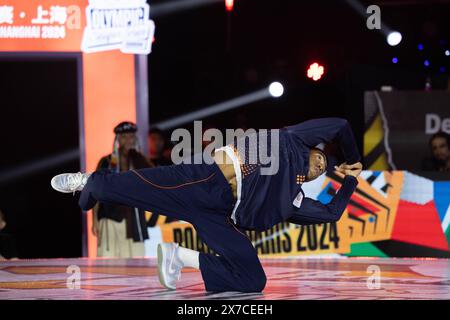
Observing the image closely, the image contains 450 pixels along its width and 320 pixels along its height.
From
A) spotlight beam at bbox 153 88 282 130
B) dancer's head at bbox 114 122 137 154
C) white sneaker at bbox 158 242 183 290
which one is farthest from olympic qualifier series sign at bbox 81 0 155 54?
white sneaker at bbox 158 242 183 290

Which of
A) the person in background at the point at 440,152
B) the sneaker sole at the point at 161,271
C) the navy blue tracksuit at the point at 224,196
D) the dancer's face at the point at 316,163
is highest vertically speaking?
the person in background at the point at 440,152

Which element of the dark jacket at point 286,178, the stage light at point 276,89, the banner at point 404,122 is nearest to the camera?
the dark jacket at point 286,178

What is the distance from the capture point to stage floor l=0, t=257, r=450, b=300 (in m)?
5.27

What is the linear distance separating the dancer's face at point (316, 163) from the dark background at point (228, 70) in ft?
18.8

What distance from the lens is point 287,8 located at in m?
11.3

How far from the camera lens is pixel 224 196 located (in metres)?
5.45

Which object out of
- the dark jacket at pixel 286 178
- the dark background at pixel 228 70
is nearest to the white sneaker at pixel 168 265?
the dark jacket at pixel 286 178

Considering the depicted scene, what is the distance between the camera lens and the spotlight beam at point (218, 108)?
464 inches

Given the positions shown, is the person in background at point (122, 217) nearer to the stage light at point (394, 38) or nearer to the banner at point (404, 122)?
the banner at point (404, 122)

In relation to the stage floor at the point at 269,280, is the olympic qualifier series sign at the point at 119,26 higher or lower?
higher

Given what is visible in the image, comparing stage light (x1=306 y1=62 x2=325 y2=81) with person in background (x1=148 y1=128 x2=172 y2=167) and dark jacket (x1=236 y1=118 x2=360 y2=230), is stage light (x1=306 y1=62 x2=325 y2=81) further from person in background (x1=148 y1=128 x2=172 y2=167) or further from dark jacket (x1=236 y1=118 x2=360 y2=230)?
dark jacket (x1=236 y1=118 x2=360 y2=230)

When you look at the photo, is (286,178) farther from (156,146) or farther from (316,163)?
(156,146)

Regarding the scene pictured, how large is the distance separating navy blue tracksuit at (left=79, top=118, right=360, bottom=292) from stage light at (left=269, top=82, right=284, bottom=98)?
6.17 meters

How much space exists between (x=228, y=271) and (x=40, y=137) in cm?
631
